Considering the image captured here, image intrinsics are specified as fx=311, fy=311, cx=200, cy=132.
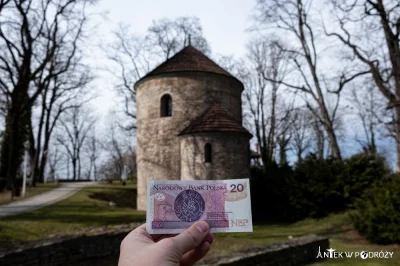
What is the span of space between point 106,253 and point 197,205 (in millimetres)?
8233

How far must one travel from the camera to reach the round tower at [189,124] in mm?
17172

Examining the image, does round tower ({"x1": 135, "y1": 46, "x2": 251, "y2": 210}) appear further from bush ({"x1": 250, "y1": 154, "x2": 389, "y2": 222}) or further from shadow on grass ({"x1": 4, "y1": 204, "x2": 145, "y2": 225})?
shadow on grass ({"x1": 4, "y1": 204, "x2": 145, "y2": 225})

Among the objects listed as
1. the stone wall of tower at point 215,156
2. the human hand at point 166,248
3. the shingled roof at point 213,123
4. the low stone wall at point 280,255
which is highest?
the shingled roof at point 213,123

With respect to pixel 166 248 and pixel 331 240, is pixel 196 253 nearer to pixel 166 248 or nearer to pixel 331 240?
pixel 166 248

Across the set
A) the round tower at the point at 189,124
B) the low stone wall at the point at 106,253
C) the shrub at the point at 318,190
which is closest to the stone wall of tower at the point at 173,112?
the round tower at the point at 189,124

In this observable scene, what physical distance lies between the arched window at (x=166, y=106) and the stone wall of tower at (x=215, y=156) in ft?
8.95

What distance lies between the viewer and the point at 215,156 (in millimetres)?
17094

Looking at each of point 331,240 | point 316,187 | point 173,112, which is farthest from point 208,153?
point 331,240

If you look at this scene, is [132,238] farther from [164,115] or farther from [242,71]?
[242,71]

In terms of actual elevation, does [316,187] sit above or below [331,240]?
above

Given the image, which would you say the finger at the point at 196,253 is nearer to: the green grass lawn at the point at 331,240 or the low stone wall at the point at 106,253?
the low stone wall at the point at 106,253

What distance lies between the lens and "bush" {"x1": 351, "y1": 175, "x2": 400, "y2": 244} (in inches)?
425

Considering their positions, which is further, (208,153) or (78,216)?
(208,153)

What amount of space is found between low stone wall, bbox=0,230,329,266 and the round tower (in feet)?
25.6
